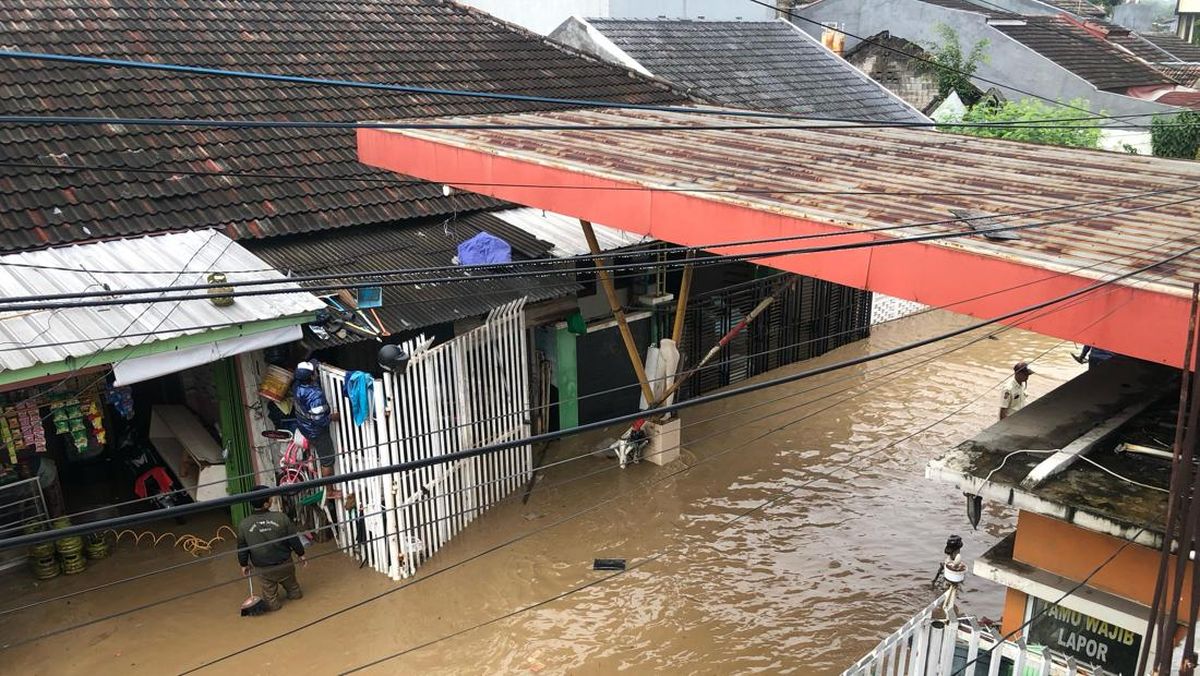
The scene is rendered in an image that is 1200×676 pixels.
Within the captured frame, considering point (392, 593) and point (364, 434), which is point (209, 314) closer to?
point (364, 434)

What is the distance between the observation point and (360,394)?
845cm

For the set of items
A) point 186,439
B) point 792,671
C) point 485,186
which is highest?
point 485,186

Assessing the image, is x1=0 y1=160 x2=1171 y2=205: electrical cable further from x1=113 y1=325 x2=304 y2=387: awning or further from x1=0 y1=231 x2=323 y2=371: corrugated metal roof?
x1=113 y1=325 x2=304 y2=387: awning

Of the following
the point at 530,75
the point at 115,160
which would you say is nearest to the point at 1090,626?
the point at 115,160

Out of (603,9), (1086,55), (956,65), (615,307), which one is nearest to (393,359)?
(615,307)

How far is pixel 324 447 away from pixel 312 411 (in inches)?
19.7

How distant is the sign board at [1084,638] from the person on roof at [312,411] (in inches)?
237

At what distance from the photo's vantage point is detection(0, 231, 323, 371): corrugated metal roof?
7.23 metres

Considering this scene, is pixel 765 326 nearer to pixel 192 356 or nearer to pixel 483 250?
pixel 483 250

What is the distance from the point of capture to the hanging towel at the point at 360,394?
845cm

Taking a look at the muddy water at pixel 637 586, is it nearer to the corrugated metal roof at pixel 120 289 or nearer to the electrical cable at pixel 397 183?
the corrugated metal roof at pixel 120 289

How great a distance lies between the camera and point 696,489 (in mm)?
11070

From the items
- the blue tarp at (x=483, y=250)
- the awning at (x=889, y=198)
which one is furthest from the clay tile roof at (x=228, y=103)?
the blue tarp at (x=483, y=250)

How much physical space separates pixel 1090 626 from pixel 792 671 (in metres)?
2.75
